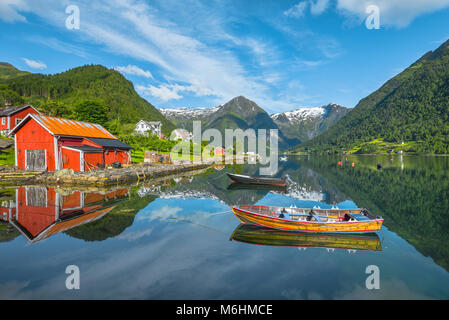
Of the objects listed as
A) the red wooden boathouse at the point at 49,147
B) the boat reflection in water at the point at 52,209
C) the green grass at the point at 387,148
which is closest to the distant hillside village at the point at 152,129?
the red wooden boathouse at the point at 49,147

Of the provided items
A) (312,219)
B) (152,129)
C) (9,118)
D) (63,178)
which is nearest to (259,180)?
(312,219)

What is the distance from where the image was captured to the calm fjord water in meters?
10.4

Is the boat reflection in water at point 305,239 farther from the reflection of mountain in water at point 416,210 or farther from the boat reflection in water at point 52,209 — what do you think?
the boat reflection in water at point 52,209

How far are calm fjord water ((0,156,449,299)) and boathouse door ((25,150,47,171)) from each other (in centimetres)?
1472

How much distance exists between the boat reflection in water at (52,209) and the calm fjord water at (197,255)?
0.09 metres

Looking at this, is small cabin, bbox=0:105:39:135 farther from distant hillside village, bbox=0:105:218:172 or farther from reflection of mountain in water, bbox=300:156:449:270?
reflection of mountain in water, bbox=300:156:449:270

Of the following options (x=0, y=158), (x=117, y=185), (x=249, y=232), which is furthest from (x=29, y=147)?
(x=249, y=232)

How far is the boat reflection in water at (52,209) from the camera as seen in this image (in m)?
17.3

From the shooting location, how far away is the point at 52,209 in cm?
2184

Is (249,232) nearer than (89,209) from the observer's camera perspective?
Yes

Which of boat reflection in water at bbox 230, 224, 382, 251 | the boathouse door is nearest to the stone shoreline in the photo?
the boathouse door

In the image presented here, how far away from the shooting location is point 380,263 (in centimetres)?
1335
